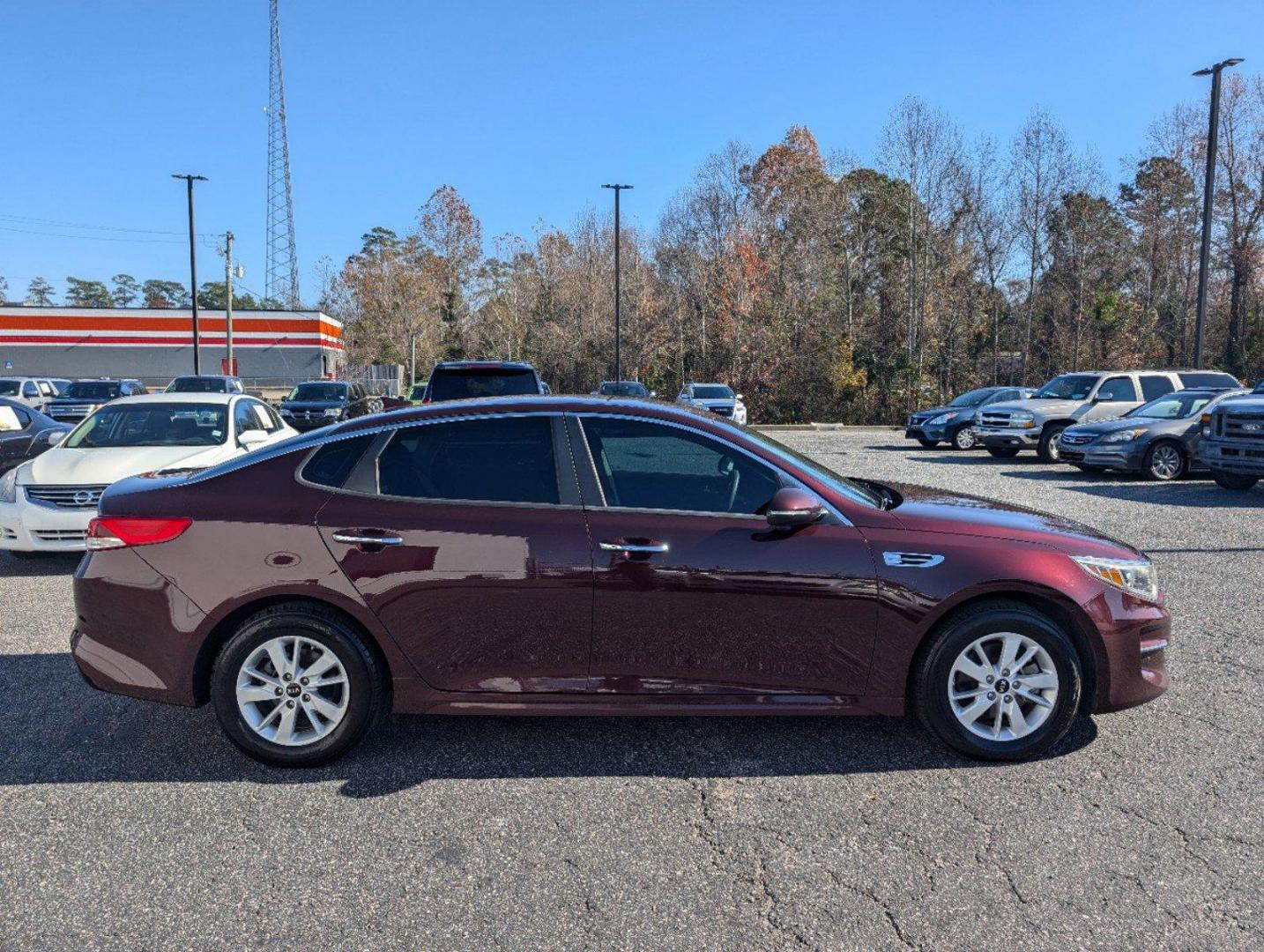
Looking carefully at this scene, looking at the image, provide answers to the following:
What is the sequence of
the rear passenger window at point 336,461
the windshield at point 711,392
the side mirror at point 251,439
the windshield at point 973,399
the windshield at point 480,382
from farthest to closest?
the windshield at point 711,392 → the windshield at point 973,399 → the windshield at point 480,382 → the side mirror at point 251,439 → the rear passenger window at point 336,461

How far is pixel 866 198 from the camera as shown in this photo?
44750mm

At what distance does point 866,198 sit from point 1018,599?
1728 inches

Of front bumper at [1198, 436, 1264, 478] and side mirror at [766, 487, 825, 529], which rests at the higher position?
side mirror at [766, 487, 825, 529]

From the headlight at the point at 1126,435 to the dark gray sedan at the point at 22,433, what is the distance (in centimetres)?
1551

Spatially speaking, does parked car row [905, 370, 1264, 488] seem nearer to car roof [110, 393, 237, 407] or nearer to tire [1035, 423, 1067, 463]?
tire [1035, 423, 1067, 463]

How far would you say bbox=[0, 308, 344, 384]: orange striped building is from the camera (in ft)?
186

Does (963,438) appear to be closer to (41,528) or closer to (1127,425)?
(1127,425)

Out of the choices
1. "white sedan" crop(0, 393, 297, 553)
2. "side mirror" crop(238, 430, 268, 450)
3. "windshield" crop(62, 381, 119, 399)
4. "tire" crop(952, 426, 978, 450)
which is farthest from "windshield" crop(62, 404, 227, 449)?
"windshield" crop(62, 381, 119, 399)

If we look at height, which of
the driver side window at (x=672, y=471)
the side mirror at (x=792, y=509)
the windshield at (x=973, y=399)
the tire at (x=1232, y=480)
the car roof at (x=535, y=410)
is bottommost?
the tire at (x=1232, y=480)

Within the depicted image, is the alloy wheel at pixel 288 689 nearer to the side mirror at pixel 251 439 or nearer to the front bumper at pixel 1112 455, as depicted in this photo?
the side mirror at pixel 251 439

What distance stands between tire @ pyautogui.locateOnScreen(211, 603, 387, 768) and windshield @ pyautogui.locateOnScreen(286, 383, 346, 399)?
24.2 m

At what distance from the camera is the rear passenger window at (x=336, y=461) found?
418cm

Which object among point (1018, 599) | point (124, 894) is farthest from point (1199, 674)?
point (124, 894)

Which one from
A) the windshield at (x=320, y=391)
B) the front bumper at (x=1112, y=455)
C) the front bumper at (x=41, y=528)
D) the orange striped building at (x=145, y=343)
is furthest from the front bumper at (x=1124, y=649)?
the orange striped building at (x=145, y=343)
